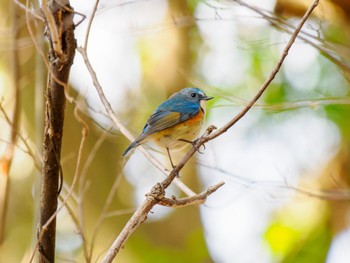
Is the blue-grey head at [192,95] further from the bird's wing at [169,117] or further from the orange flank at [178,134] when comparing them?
the orange flank at [178,134]

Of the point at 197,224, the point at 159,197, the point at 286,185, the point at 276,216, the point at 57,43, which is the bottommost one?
the point at 159,197

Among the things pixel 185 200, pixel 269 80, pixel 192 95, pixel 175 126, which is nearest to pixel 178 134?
pixel 175 126

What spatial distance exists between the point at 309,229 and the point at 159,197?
15.5ft

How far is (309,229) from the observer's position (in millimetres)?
6703

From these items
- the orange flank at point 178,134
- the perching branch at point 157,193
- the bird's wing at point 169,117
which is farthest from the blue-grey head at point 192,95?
the perching branch at point 157,193

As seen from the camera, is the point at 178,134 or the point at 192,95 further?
the point at 192,95

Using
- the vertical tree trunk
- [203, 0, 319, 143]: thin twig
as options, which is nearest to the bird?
the vertical tree trunk

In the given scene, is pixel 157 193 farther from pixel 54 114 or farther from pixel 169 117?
pixel 169 117

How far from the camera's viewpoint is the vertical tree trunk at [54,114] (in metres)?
2.42

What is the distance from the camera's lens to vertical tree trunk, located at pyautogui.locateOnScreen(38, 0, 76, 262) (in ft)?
7.94

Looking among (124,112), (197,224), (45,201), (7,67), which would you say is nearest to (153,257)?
(197,224)

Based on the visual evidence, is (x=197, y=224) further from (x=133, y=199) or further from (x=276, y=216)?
(x=276, y=216)

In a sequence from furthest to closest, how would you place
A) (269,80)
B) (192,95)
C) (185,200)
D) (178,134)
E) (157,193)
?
(192,95) < (178,134) < (185,200) < (157,193) < (269,80)

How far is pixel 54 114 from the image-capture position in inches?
98.3
